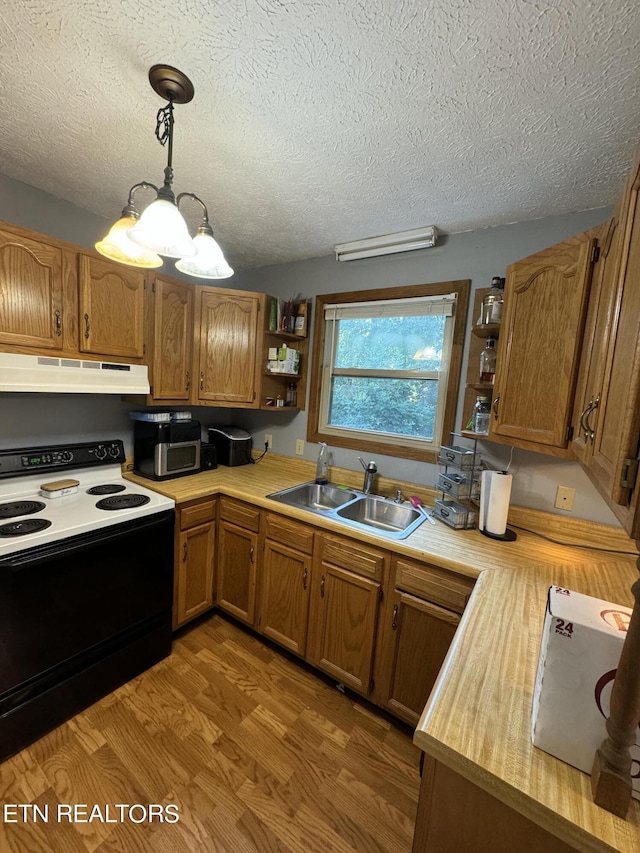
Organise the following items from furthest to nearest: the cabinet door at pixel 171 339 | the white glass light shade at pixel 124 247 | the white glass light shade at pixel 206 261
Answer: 1. the cabinet door at pixel 171 339
2. the white glass light shade at pixel 206 261
3. the white glass light shade at pixel 124 247

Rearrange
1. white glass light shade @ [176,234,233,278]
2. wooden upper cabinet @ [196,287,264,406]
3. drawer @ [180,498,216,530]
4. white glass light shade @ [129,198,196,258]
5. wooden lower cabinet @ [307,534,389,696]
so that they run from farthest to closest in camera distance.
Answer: wooden upper cabinet @ [196,287,264,406] → drawer @ [180,498,216,530] → wooden lower cabinet @ [307,534,389,696] → white glass light shade @ [176,234,233,278] → white glass light shade @ [129,198,196,258]

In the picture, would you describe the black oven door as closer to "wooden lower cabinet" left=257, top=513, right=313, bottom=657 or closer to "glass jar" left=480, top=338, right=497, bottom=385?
"wooden lower cabinet" left=257, top=513, right=313, bottom=657

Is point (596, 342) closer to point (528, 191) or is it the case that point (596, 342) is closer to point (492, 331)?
point (492, 331)

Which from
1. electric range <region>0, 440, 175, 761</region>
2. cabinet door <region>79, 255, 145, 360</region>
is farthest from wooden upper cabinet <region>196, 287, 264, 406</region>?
electric range <region>0, 440, 175, 761</region>

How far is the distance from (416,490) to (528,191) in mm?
1533

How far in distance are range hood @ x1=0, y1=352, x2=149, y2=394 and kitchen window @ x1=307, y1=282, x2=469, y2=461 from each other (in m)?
1.16

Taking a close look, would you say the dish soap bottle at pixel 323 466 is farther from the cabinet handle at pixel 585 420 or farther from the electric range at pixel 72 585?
the cabinet handle at pixel 585 420

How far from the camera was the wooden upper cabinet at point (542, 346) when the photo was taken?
1.26 m

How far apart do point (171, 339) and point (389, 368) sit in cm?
137

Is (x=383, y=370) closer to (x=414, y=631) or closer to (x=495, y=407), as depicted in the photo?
(x=495, y=407)

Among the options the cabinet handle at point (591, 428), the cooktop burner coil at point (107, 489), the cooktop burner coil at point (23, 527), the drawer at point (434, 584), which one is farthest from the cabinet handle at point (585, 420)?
the cooktop burner coil at point (107, 489)

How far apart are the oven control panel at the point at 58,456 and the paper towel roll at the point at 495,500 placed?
209 cm

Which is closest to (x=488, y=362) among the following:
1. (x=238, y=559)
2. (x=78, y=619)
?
(x=238, y=559)

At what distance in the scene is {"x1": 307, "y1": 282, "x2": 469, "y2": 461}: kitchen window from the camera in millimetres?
2014
